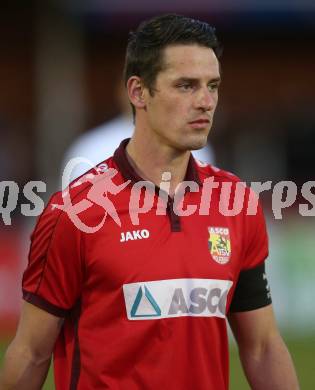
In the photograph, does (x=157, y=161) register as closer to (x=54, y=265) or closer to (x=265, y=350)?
(x=54, y=265)

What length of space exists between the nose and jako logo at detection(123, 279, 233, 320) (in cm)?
59

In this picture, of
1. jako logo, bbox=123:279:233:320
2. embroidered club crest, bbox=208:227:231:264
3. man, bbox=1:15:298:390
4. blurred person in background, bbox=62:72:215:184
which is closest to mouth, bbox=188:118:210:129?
man, bbox=1:15:298:390

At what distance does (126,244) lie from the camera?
11.9 ft

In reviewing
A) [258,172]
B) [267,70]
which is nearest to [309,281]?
[258,172]

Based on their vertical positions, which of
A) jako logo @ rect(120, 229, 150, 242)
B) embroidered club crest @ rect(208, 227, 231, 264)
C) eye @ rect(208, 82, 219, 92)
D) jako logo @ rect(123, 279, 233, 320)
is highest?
eye @ rect(208, 82, 219, 92)

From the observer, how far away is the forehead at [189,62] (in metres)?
3.72

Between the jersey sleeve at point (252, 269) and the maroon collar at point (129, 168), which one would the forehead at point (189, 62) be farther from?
the jersey sleeve at point (252, 269)

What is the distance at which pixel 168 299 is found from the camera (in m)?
3.59

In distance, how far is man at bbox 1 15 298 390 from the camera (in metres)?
3.59

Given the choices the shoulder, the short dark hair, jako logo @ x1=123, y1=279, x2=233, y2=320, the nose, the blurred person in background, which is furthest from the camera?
the blurred person in background

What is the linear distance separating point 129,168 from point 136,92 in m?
0.30

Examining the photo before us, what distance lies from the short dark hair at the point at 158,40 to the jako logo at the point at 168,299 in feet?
2.33

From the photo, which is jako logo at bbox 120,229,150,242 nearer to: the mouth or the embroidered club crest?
the embroidered club crest

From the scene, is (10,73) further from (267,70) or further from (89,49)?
(267,70)
